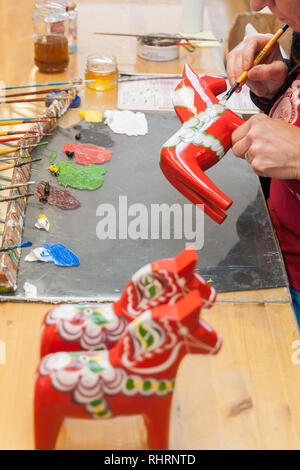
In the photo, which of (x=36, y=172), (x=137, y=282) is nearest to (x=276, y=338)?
(x=137, y=282)

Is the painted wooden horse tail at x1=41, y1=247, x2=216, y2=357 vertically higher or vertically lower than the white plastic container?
lower

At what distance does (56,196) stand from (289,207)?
547mm

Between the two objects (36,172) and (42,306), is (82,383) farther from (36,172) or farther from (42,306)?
(36,172)

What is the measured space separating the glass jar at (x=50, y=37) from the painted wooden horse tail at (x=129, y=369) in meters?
1.32

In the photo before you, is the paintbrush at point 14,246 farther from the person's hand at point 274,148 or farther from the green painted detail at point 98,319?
the person's hand at point 274,148

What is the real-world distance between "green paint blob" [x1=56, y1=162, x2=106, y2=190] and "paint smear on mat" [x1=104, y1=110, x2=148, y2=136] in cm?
20

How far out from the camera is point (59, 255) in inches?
44.1

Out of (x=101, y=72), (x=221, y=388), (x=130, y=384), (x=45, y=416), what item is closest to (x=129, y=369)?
(x=130, y=384)

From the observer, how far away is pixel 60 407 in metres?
0.72

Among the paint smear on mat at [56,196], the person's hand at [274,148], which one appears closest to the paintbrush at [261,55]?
the person's hand at [274,148]

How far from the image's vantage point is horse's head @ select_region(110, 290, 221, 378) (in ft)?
2.23

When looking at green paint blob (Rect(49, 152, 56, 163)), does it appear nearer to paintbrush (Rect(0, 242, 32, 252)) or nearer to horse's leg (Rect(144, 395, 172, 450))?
paintbrush (Rect(0, 242, 32, 252))

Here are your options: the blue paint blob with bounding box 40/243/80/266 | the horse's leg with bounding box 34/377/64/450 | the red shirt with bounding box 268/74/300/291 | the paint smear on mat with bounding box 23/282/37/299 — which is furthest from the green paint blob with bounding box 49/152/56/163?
the horse's leg with bounding box 34/377/64/450

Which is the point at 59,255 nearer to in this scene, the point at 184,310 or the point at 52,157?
the point at 52,157
